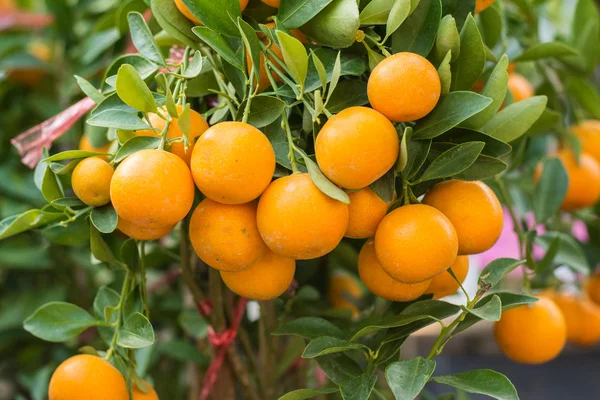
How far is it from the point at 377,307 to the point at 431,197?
9.8 inches

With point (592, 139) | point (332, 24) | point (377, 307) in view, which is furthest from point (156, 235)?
point (592, 139)

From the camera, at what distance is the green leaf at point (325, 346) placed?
0.47 metres

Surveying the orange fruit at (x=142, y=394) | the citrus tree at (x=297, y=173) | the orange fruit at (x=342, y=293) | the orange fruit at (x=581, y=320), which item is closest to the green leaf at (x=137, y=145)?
the citrus tree at (x=297, y=173)

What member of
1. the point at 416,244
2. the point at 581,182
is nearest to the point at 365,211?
the point at 416,244

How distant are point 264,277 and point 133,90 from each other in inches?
6.5

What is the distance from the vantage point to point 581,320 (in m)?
0.94

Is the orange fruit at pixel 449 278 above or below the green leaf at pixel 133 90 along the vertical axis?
below

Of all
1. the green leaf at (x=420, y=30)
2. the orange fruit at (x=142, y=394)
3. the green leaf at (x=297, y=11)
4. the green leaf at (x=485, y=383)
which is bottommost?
the orange fruit at (x=142, y=394)

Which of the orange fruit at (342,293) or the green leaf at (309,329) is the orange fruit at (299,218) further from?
the orange fruit at (342,293)

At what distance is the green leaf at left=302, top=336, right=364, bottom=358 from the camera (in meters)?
0.47

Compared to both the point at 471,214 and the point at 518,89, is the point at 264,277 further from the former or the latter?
the point at 518,89

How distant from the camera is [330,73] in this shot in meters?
0.46

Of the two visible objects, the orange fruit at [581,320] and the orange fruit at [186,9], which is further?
the orange fruit at [581,320]

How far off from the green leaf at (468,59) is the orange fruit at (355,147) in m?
0.11
